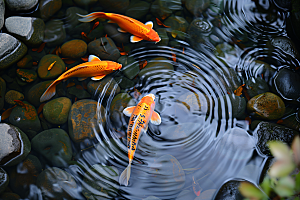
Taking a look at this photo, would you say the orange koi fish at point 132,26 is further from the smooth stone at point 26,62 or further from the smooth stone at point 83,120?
the smooth stone at point 83,120

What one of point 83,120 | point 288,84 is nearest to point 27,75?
point 83,120

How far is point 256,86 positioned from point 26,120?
13.0 feet

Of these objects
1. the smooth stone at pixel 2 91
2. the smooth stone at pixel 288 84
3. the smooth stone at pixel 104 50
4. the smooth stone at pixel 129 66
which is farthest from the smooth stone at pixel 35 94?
the smooth stone at pixel 288 84

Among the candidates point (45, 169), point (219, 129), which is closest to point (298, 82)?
point (219, 129)

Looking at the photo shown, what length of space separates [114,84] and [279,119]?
9.52 ft

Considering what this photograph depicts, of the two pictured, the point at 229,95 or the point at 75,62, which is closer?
the point at 229,95

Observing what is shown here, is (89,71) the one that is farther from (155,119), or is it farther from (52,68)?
(155,119)

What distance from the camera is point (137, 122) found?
2.87 m

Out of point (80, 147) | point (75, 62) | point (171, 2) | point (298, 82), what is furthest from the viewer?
point (171, 2)

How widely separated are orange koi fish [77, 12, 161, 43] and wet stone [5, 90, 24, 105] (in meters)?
1.85

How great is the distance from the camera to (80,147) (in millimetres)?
3033

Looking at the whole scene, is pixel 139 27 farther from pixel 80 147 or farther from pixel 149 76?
pixel 80 147

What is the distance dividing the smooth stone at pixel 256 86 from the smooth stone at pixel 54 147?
3.20m

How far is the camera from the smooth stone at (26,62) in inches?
133
